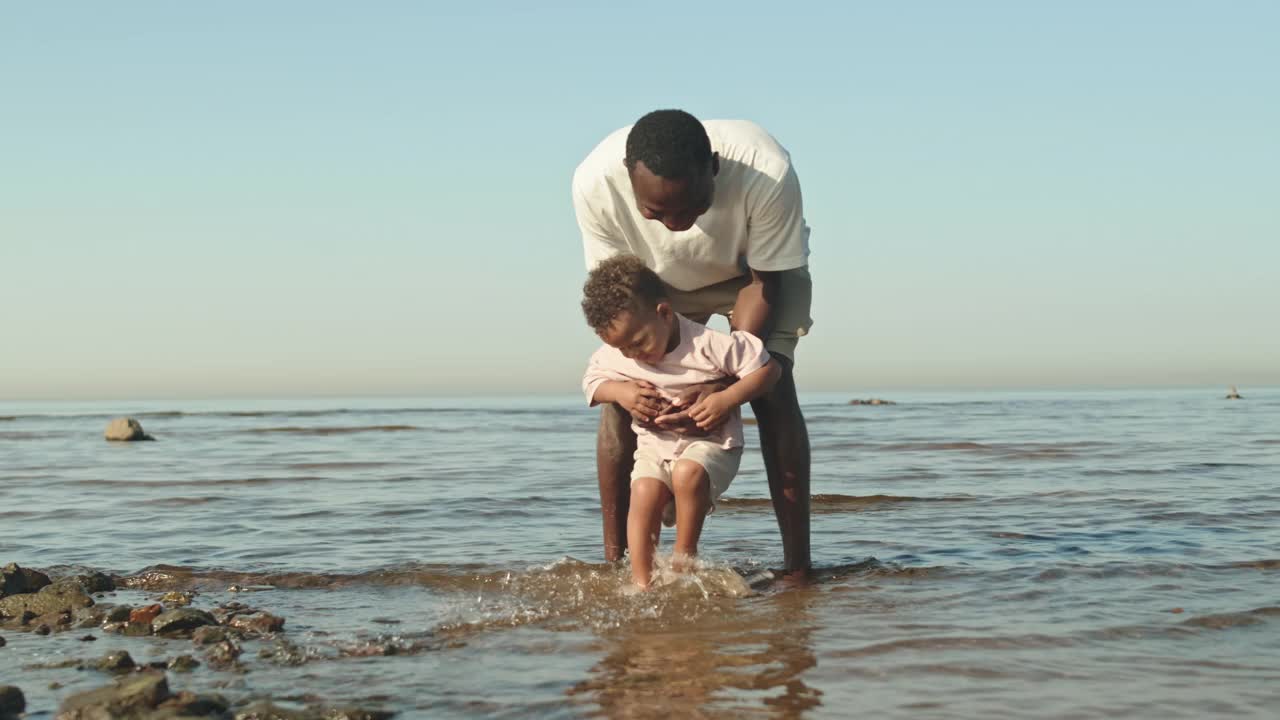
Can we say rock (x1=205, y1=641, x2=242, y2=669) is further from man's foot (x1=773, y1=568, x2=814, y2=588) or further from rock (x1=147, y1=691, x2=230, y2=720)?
man's foot (x1=773, y1=568, x2=814, y2=588)

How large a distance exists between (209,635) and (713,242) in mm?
2354

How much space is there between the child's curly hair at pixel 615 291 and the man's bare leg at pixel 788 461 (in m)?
0.75

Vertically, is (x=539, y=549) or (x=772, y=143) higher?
(x=772, y=143)

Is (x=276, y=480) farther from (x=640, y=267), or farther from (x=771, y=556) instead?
(x=640, y=267)

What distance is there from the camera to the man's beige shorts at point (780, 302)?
5086 millimetres

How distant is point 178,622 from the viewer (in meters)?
4.34

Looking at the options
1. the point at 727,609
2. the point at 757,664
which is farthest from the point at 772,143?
the point at 757,664

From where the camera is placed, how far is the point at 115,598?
5.17 metres

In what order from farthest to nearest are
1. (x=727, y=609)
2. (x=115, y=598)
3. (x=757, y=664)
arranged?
(x=115, y=598)
(x=727, y=609)
(x=757, y=664)

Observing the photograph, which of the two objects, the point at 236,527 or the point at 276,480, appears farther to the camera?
the point at 276,480

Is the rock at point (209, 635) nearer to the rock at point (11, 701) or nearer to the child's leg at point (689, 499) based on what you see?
the rock at point (11, 701)

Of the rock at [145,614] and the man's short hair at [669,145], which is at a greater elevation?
the man's short hair at [669,145]

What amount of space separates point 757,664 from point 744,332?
1619 mm

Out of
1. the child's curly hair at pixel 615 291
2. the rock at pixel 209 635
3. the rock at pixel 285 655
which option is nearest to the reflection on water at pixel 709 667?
the rock at pixel 285 655
